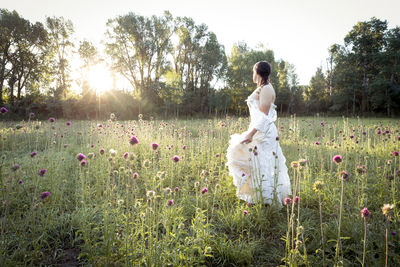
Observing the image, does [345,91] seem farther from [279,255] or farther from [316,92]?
[279,255]

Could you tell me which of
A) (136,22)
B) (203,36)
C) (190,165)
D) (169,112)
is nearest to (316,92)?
(203,36)

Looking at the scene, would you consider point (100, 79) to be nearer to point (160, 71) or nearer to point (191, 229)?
point (160, 71)

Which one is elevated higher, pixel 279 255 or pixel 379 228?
pixel 379 228

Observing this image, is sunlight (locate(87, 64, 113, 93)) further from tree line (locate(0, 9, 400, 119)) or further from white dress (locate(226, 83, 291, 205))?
white dress (locate(226, 83, 291, 205))

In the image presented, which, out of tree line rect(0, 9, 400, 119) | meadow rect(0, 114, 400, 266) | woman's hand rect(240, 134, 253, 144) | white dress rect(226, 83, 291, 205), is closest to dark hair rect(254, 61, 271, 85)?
white dress rect(226, 83, 291, 205)

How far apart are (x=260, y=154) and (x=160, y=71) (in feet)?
94.2

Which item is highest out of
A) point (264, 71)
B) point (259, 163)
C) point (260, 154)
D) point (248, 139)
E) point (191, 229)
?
point (264, 71)

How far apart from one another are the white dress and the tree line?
18.0 m

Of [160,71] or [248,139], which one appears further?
[160,71]

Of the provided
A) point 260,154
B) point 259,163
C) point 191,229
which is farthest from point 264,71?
point 191,229

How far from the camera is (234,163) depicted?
3.19 meters

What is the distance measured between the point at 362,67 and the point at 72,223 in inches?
1527

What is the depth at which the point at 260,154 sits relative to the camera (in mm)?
3082

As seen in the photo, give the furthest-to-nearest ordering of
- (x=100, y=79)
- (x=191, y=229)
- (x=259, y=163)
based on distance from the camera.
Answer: (x=100, y=79)
(x=259, y=163)
(x=191, y=229)
